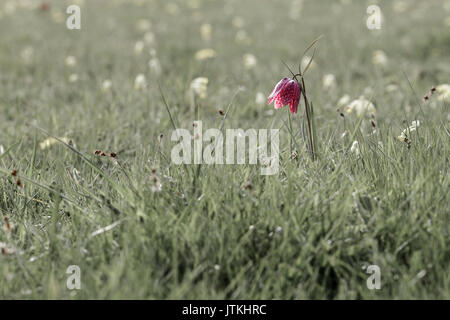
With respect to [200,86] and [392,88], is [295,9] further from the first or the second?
[200,86]

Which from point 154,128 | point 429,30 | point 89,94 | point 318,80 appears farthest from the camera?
point 429,30

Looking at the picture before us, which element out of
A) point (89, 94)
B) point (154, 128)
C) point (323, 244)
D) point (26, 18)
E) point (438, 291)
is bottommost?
point (438, 291)

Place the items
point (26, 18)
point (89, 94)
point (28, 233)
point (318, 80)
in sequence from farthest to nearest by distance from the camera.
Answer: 1. point (26, 18)
2. point (318, 80)
3. point (89, 94)
4. point (28, 233)

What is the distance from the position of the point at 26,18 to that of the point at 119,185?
19.8 ft

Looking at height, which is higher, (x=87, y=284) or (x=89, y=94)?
(x=89, y=94)

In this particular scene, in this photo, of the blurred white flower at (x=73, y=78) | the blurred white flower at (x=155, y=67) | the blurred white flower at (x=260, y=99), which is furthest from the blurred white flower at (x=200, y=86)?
the blurred white flower at (x=73, y=78)

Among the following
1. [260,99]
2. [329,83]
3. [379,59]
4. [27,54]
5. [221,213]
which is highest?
[27,54]

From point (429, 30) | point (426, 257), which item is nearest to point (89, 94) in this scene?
point (426, 257)

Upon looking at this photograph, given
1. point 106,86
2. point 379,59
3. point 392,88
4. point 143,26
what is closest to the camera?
point 392,88

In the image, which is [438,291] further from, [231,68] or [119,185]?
[231,68]

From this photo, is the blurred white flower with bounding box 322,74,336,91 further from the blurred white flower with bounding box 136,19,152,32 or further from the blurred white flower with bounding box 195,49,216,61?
the blurred white flower with bounding box 136,19,152,32

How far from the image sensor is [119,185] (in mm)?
1974
